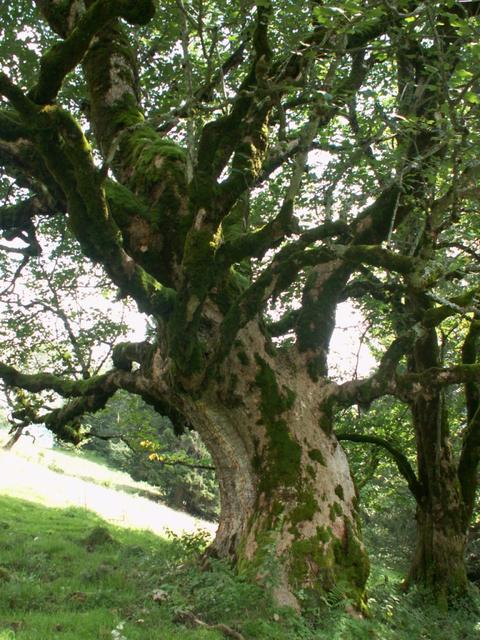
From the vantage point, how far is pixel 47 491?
22078mm

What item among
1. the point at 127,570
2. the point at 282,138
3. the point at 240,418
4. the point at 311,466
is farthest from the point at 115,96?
the point at 127,570

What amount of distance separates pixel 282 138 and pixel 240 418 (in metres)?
3.95

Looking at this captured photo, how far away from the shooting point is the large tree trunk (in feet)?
21.7

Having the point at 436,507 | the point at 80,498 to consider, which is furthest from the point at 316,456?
the point at 80,498

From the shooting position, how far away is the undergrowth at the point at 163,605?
530cm

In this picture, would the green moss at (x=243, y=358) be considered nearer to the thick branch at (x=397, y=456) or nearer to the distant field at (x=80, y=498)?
the thick branch at (x=397, y=456)

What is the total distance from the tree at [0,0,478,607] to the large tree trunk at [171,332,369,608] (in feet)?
0.09

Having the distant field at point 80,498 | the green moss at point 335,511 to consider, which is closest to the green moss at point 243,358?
the green moss at point 335,511

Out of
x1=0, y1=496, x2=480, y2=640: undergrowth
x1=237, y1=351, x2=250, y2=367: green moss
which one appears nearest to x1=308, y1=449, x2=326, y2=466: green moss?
x1=237, y1=351, x2=250, y2=367: green moss

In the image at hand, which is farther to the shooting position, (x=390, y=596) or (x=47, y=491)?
(x=47, y=491)

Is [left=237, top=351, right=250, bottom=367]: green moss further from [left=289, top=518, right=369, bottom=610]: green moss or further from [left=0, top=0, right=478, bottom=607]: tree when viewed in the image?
[left=289, top=518, right=369, bottom=610]: green moss

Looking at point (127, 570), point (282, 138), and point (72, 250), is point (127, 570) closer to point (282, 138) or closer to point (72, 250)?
point (282, 138)

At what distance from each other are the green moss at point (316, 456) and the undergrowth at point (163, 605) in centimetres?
183

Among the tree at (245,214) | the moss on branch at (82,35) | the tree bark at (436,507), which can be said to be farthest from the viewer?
the tree bark at (436,507)
